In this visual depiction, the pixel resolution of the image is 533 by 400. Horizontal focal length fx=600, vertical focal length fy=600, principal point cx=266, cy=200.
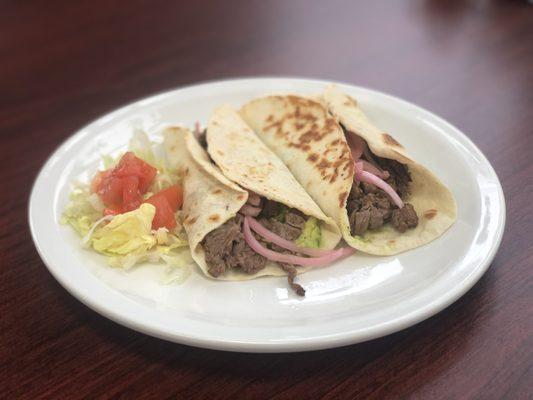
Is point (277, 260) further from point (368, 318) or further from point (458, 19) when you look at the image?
point (458, 19)

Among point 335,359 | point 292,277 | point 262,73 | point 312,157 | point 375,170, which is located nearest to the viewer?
point 335,359

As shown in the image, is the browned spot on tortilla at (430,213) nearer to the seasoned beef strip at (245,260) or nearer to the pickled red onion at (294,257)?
the pickled red onion at (294,257)

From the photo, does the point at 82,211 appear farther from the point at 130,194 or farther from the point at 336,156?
the point at 336,156

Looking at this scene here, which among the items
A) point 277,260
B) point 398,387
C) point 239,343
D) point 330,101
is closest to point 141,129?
point 330,101

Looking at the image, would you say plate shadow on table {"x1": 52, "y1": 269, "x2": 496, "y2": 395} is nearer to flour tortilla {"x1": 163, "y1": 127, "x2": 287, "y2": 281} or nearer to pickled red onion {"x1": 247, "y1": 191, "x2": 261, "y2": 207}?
flour tortilla {"x1": 163, "y1": 127, "x2": 287, "y2": 281}

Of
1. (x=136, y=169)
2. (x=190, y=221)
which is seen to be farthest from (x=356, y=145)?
(x=136, y=169)

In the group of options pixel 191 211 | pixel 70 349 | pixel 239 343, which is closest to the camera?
pixel 239 343

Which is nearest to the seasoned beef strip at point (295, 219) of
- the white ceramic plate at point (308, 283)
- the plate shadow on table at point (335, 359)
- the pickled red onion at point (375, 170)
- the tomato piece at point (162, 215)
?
the white ceramic plate at point (308, 283)
